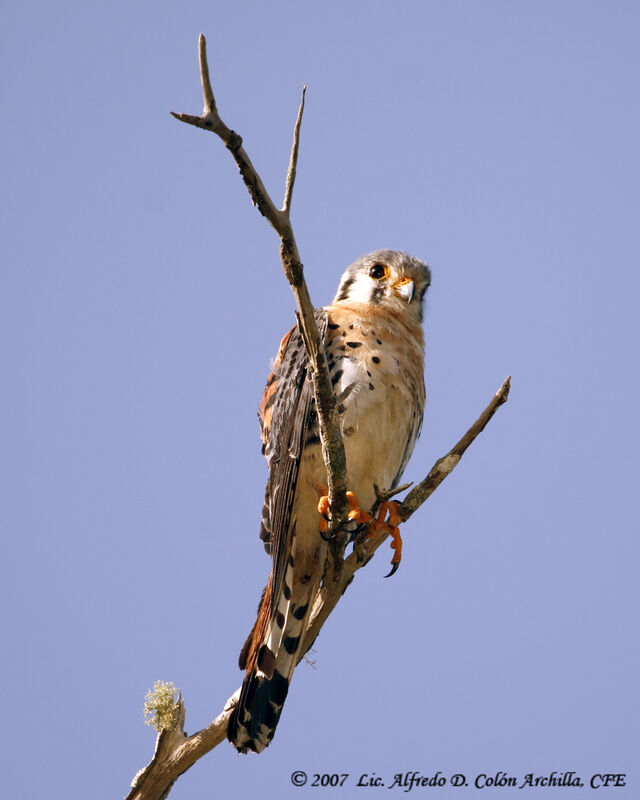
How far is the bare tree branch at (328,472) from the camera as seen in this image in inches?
105

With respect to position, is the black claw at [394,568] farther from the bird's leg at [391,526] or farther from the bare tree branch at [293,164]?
the bare tree branch at [293,164]

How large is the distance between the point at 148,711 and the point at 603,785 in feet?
9.41

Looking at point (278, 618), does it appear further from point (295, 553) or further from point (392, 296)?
point (392, 296)

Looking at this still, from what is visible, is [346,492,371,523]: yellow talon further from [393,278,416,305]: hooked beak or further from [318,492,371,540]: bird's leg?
[393,278,416,305]: hooked beak

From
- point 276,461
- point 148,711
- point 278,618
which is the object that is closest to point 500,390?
point 276,461

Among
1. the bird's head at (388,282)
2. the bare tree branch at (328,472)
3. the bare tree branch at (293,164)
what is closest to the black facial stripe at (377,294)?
the bird's head at (388,282)

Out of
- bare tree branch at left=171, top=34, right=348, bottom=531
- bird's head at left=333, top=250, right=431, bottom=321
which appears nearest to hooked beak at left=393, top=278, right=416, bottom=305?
bird's head at left=333, top=250, right=431, bottom=321

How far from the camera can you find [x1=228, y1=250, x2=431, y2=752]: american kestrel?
373 cm

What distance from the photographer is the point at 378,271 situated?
4.80 meters

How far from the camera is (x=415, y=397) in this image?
14.0ft

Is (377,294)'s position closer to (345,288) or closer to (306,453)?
(345,288)

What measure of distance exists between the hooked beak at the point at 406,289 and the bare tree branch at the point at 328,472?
1.19m

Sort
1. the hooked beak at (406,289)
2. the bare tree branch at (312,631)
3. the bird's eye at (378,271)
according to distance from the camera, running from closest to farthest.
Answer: the bare tree branch at (312,631) < the hooked beak at (406,289) < the bird's eye at (378,271)

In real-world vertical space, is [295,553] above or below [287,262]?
below
